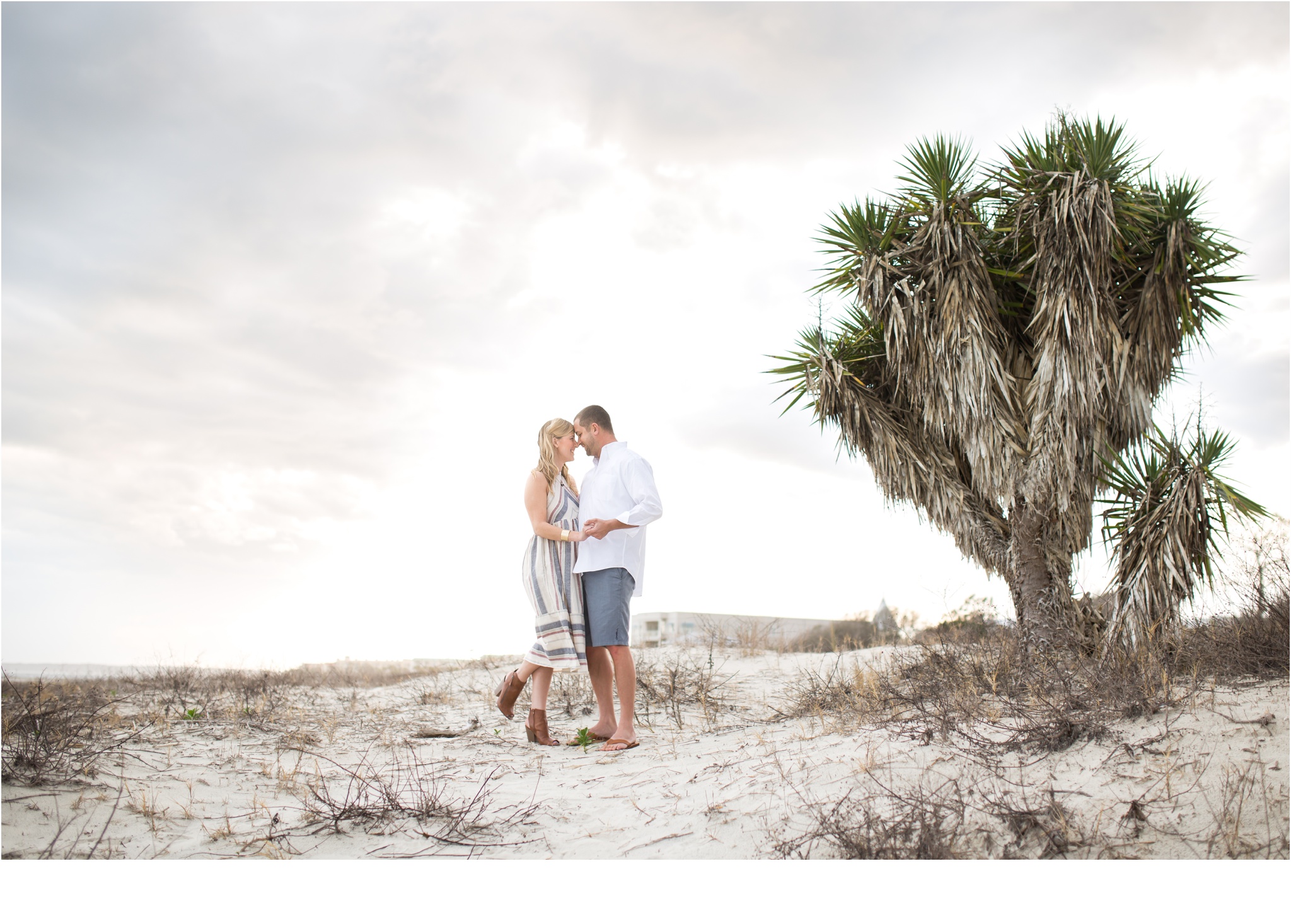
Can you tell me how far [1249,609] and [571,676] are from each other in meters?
5.87

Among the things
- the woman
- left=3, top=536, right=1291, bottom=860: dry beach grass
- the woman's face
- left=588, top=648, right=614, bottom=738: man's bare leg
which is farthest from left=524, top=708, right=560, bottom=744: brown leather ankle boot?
the woman's face

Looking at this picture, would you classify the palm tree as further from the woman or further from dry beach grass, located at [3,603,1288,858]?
the woman

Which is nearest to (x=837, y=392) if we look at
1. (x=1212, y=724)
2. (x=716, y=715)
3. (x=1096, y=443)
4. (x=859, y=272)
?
(x=859, y=272)

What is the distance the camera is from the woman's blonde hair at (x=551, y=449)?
5.21 m

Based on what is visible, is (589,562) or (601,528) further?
(589,562)

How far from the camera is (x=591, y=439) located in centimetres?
525

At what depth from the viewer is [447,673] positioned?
387 inches

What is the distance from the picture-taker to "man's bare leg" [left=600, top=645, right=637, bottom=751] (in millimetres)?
4785

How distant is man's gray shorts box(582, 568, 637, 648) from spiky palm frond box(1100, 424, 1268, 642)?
4063 millimetres

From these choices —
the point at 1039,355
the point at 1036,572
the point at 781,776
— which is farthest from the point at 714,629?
the point at 781,776

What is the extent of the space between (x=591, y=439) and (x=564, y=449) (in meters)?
0.21

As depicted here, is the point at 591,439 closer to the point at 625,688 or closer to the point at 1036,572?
the point at 625,688

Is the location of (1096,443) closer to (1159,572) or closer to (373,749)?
(1159,572)

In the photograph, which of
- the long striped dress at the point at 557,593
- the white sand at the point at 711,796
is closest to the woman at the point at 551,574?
the long striped dress at the point at 557,593
